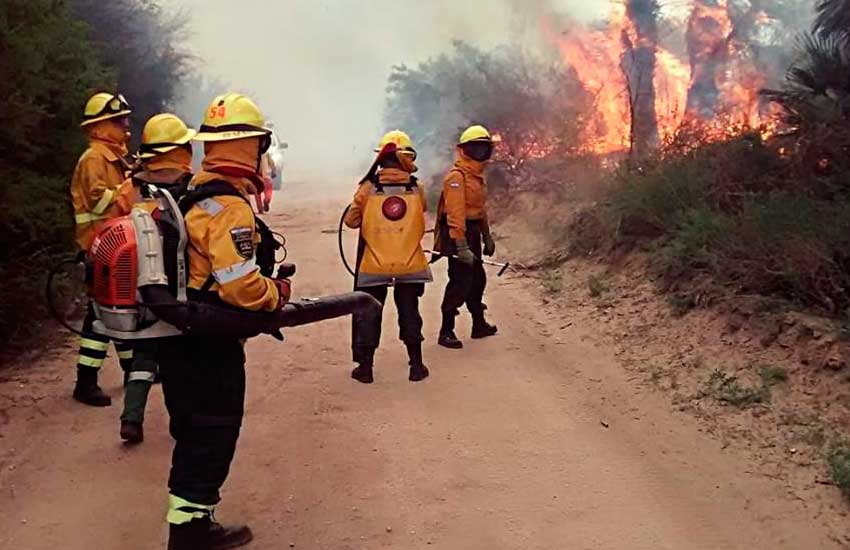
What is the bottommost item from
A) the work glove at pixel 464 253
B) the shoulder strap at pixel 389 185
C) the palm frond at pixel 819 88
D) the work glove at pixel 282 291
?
the work glove at pixel 464 253

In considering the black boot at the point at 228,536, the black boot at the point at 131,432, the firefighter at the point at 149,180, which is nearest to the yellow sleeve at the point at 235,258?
the firefighter at the point at 149,180

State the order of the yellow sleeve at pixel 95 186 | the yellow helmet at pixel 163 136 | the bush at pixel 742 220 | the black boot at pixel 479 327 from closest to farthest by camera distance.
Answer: the yellow helmet at pixel 163 136 < the yellow sleeve at pixel 95 186 < the bush at pixel 742 220 < the black boot at pixel 479 327

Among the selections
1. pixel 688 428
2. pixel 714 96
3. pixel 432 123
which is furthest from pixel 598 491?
pixel 432 123

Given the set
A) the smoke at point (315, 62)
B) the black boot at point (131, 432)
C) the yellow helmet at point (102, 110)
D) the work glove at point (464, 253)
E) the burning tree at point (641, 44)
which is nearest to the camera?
the black boot at point (131, 432)

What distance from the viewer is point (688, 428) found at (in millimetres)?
4980

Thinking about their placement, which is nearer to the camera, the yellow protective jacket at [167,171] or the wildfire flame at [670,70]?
the yellow protective jacket at [167,171]

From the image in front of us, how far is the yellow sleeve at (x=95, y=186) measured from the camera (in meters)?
5.10

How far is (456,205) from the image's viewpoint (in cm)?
655

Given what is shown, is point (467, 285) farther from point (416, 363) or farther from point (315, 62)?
point (315, 62)

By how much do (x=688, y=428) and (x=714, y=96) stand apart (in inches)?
A: 461

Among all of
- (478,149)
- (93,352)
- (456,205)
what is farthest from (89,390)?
(478,149)

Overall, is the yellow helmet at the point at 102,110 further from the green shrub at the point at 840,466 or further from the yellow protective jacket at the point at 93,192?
the green shrub at the point at 840,466

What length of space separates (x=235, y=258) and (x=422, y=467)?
1.89m

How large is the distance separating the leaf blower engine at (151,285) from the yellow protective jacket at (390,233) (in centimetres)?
262
